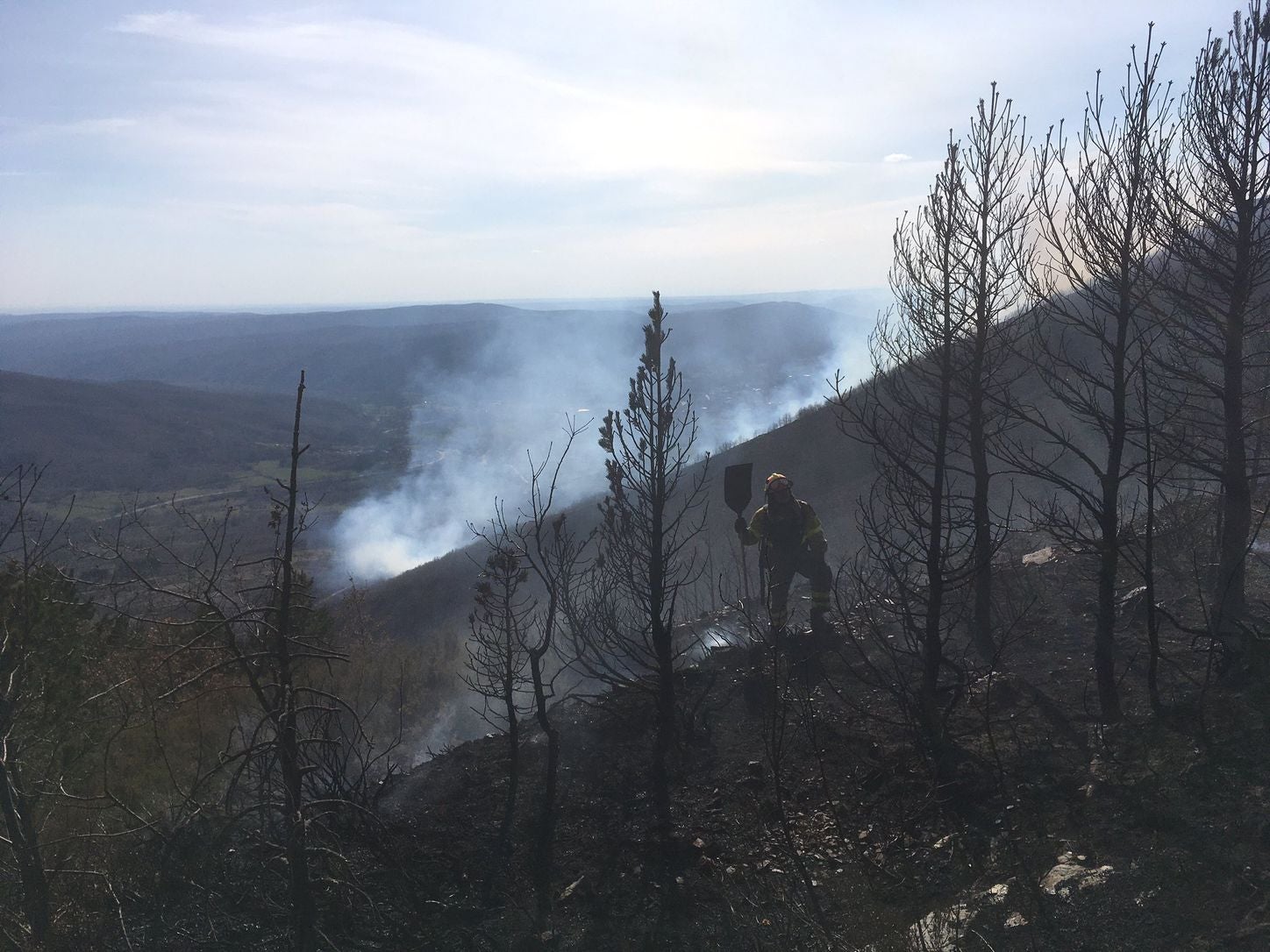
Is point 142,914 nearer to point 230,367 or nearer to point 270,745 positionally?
point 270,745

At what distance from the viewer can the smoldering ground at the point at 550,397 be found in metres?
59.6

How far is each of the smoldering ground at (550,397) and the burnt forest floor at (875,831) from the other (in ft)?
55.7

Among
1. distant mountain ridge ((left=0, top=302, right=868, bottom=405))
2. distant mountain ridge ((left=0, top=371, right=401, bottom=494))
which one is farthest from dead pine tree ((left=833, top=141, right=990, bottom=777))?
distant mountain ridge ((left=0, top=302, right=868, bottom=405))

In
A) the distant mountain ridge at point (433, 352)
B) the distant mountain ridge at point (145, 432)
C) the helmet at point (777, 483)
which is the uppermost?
the distant mountain ridge at point (433, 352)

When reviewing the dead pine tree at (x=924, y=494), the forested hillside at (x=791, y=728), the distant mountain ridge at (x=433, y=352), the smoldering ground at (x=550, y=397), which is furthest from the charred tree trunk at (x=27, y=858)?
the distant mountain ridge at (x=433, y=352)

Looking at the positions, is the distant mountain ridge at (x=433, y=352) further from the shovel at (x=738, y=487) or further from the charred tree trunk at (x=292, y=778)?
the charred tree trunk at (x=292, y=778)

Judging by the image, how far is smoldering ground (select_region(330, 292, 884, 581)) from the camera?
2347 inches

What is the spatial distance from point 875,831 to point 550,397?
11487 cm

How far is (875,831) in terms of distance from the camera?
16.3 feet

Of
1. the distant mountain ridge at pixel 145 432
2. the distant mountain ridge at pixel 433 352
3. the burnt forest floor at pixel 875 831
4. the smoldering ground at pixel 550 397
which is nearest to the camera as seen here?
the burnt forest floor at pixel 875 831

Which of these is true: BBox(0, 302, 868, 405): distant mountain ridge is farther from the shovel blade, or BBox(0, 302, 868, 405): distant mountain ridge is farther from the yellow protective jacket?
the shovel blade

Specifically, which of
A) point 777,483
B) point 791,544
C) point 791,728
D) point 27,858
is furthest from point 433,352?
point 27,858

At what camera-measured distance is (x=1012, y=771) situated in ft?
17.3

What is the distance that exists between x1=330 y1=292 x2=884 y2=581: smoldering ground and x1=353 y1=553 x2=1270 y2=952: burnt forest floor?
1699cm
